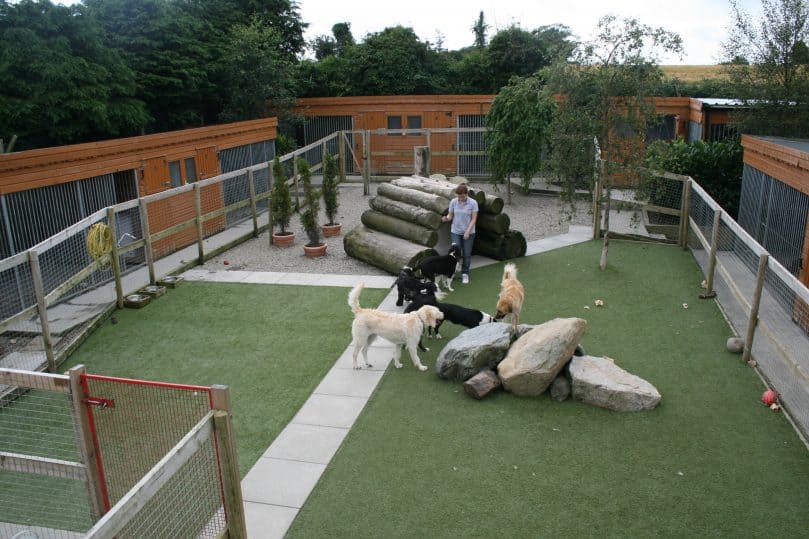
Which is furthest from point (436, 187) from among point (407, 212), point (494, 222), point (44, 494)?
point (44, 494)

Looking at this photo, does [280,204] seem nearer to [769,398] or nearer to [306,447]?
[306,447]

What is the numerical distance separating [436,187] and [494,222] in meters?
1.46

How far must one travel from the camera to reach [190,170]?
1698 cm

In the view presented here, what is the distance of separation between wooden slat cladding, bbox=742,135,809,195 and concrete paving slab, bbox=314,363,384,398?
7716 mm

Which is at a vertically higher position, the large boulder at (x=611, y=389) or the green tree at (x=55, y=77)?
the green tree at (x=55, y=77)

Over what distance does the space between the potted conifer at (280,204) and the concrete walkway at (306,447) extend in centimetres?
672

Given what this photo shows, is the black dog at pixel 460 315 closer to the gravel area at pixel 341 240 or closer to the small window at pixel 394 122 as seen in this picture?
the gravel area at pixel 341 240

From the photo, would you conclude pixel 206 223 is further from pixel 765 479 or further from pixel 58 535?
pixel 765 479

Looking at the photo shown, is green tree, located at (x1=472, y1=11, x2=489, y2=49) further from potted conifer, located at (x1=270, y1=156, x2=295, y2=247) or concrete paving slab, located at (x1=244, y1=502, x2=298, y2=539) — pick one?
concrete paving slab, located at (x1=244, y1=502, x2=298, y2=539)

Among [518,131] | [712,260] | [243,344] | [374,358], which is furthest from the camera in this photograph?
[518,131]

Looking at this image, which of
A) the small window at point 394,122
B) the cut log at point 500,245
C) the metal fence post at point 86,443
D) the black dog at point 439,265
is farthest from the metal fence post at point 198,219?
the small window at point 394,122


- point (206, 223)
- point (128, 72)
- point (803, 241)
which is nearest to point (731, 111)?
point (803, 241)

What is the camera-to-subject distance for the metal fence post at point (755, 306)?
850 centimetres

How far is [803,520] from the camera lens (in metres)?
5.75
